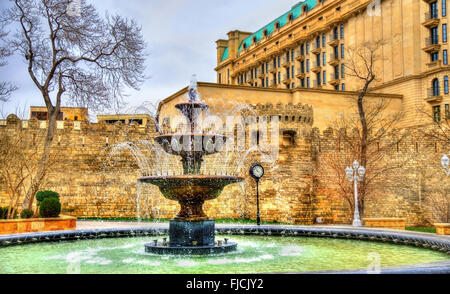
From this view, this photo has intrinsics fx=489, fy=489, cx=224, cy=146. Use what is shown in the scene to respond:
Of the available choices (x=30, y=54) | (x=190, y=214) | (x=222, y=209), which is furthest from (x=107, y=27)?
(x=190, y=214)

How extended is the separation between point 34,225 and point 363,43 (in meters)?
36.1

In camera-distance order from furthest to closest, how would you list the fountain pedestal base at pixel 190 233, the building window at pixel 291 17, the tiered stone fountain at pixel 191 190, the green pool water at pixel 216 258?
the building window at pixel 291 17 → the fountain pedestal base at pixel 190 233 → the tiered stone fountain at pixel 191 190 → the green pool water at pixel 216 258

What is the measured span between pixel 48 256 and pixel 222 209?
54.5 feet

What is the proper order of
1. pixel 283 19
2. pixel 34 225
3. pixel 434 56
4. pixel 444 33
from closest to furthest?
pixel 34 225, pixel 444 33, pixel 434 56, pixel 283 19

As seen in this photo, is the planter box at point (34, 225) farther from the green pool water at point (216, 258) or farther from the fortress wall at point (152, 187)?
the fortress wall at point (152, 187)

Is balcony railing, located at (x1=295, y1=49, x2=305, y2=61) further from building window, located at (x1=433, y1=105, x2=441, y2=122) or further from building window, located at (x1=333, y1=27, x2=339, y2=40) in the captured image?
building window, located at (x1=433, y1=105, x2=441, y2=122)

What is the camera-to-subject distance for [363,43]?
43906 millimetres

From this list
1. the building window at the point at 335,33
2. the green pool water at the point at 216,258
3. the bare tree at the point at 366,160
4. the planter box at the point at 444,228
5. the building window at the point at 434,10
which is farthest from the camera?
the building window at the point at 335,33

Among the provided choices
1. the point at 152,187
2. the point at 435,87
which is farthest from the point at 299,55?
the point at 152,187

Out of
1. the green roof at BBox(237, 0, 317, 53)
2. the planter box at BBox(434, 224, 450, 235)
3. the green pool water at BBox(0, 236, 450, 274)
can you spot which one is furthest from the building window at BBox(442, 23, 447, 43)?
the green pool water at BBox(0, 236, 450, 274)

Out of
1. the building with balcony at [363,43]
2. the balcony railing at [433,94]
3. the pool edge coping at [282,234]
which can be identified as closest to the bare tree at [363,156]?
the building with balcony at [363,43]

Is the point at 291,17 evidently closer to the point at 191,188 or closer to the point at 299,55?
the point at 299,55

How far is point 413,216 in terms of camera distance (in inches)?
1174

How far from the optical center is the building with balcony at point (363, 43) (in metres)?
40.0
